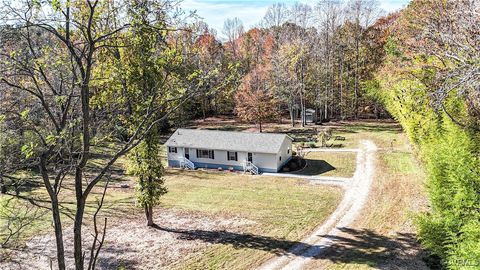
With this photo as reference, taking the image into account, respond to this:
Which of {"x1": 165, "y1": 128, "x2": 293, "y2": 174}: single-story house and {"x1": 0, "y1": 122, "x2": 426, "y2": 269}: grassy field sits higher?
{"x1": 165, "y1": 128, "x2": 293, "y2": 174}: single-story house

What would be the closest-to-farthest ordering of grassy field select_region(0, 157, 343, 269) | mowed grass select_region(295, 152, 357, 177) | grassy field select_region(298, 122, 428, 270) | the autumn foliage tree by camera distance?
grassy field select_region(298, 122, 428, 270) → grassy field select_region(0, 157, 343, 269) → mowed grass select_region(295, 152, 357, 177) → the autumn foliage tree

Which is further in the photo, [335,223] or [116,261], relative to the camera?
[335,223]

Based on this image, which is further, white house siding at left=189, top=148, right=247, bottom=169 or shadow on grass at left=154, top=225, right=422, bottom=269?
white house siding at left=189, top=148, right=247, bottom=169

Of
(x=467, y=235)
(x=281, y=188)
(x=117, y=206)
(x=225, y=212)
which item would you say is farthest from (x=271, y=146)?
(x=467, y=235)

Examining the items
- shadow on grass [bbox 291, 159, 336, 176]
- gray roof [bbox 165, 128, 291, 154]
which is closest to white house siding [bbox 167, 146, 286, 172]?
gray roof [bbox 165, 128, 291, 154]

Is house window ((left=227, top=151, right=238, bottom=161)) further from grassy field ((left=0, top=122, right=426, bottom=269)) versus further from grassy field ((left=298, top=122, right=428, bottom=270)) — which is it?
grassy field ((left=298, top=122, right=428, bottom=270))

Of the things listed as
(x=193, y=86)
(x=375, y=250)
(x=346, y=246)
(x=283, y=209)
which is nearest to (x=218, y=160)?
(x=283, y=209)

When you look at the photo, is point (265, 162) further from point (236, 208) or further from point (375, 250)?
point (375, 250)
